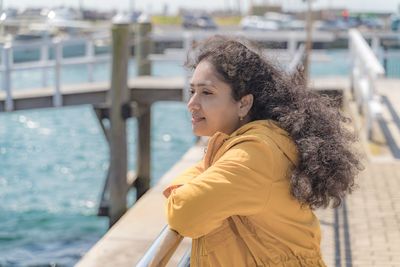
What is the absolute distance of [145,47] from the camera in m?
16.1

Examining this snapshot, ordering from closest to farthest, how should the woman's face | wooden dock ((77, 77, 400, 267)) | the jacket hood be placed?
1. the jacket hood
2. the woman's face
3. wooden dock ((77, 77, 400, 267))

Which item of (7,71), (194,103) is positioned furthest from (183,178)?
(7,71)

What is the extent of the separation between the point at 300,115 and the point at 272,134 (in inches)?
6.2

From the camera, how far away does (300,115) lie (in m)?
2.32

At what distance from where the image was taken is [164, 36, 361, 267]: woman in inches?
83.0

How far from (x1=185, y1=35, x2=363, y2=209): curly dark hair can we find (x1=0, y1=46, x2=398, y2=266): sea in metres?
8.90

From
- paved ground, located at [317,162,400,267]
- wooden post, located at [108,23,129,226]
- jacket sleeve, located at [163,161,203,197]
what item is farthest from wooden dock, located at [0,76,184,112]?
jacket sleeve, located at [163,161,203,197]

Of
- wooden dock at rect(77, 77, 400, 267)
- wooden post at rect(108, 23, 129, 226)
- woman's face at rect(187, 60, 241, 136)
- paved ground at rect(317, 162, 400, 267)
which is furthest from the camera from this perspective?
wooden post at rect(108, 23, 129, 226)

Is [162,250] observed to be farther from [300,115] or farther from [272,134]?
[300,115]

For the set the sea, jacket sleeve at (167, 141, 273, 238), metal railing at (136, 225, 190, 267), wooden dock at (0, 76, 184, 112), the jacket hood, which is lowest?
the sea

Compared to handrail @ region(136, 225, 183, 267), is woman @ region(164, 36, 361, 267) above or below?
above

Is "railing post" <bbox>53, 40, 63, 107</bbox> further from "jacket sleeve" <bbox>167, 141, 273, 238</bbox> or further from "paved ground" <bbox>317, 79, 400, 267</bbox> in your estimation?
"jacket sleeve" <bbox>167, 141, 273, 238</bbox>

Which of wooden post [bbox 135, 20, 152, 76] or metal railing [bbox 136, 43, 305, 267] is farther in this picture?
wooden post [bbox 135, 20, 152, 76]

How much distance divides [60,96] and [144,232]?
6.20m
